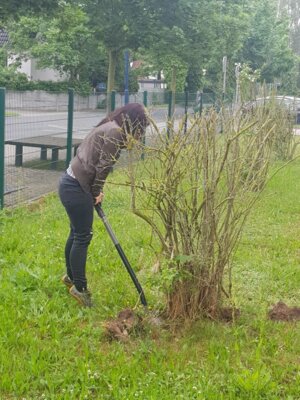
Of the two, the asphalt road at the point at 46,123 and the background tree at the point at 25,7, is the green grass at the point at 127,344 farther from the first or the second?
the background tree at the point at 25,7

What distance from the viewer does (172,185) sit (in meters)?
3.75

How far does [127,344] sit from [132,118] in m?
1.47

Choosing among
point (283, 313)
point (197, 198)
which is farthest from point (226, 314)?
point (197, 198)

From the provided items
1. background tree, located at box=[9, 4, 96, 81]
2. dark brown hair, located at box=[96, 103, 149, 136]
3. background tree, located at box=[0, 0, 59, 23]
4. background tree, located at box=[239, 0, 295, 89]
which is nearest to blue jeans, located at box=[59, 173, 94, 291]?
dark brown hair, located at box=[96, 103, 149, 136]

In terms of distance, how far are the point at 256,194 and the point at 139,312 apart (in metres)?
1.11

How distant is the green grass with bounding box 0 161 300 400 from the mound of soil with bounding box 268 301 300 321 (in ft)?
0.24

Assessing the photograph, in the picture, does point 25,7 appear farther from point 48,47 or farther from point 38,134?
point 48,47

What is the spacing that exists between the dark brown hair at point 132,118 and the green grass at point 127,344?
1004 mm

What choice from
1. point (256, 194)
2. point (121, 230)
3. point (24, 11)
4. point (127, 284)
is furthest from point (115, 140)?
point (24, 11)

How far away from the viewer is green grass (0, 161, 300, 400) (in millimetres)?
3201

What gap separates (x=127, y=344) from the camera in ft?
12.1

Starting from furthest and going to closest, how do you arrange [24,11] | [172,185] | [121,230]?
[24,11] → [121,230] → [172,185]

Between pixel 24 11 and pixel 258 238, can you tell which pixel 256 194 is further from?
pixel 24 11

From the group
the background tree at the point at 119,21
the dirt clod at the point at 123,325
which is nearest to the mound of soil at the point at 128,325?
the dirt clod at the point at 123,325
